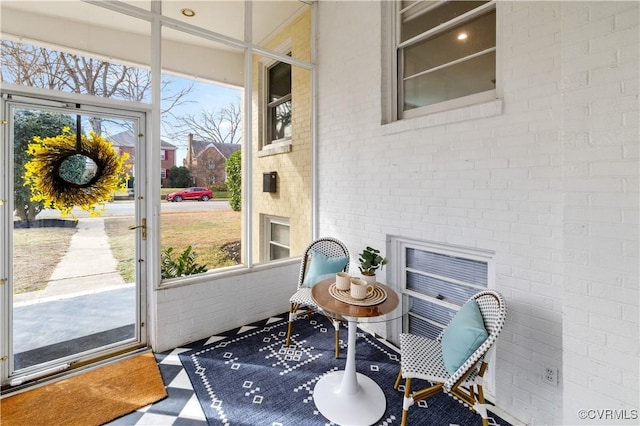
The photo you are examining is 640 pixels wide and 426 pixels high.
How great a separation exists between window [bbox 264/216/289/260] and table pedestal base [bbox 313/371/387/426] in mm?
1724

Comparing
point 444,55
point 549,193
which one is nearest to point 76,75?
point 444,55

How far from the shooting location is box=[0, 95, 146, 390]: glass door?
7.32 ft

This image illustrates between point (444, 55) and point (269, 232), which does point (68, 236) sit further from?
point (444, 55)

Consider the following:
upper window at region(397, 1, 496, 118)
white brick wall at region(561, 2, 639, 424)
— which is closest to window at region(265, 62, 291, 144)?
upper window at region(397, 1, 496, 118)

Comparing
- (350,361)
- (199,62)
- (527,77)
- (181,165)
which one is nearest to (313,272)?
(350,361)

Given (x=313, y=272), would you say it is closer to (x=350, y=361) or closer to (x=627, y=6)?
(x=350, y=361)

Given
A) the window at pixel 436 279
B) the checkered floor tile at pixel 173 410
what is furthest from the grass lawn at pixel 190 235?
the window at pixel 436 279

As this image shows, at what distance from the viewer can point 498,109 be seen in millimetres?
1941

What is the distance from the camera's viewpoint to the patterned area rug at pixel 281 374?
195 cm

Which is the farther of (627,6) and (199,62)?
(199,62)

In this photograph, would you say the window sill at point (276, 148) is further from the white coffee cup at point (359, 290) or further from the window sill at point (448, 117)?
the white coffee cup at point (359, 290)

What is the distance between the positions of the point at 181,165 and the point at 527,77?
294cm

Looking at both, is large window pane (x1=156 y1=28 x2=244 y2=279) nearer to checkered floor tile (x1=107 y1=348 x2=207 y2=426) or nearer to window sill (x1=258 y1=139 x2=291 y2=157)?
window sill (x1=258 y1=139 x2=291 y2=157)

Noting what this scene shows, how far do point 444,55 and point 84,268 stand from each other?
3691mm
